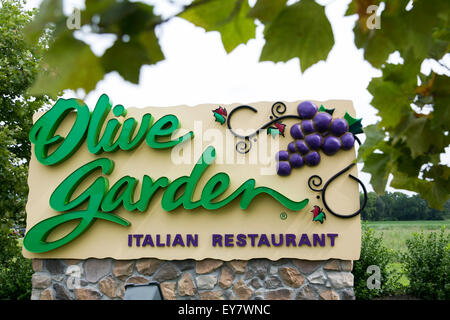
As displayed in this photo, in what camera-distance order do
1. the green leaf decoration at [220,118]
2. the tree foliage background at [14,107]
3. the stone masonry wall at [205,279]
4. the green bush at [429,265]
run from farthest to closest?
the tree foliage background at [14,107] → the green bush at [429,265] → the green leaf decoration at [220,118] → the stone masonry wall at [205,279]

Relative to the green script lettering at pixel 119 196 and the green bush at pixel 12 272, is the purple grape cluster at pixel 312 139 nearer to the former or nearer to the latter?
the green script lettering at pixel 119 196

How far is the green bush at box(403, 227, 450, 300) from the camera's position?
5.54 m

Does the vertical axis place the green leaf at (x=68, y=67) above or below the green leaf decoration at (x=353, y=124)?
below

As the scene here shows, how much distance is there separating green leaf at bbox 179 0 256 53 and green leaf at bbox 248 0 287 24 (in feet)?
0.13

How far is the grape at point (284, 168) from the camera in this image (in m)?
4.19

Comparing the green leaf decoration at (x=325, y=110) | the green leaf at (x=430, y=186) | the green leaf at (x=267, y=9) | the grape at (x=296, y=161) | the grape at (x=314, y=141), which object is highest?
the green leaf decoration at (x=325, y=110)

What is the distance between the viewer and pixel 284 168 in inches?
165

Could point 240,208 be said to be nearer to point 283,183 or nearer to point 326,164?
point 283,183

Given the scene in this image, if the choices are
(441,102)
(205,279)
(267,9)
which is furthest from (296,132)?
(267,9)

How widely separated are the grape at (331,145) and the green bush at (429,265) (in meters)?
2.95

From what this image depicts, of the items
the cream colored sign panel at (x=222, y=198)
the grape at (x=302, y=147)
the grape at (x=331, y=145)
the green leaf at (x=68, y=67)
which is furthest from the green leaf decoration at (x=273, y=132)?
the green leaf at (x=68, y=67)

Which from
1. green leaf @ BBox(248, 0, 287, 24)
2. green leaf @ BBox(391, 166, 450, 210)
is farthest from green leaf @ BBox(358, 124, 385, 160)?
green leaf @ BBox(248, 0, 287, 24)

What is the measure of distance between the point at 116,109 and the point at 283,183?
2.22m

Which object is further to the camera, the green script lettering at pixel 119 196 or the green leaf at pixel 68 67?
the green script lettering at pixel 119 196
